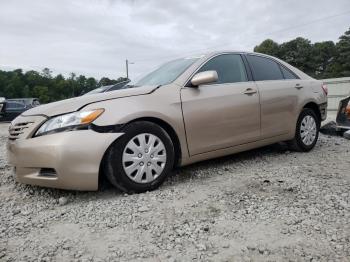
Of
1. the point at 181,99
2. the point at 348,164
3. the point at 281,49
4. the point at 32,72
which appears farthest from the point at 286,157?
the point at 32,72

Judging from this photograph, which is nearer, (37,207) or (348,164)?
(37,207)

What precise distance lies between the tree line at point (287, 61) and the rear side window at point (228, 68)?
94.4 ft

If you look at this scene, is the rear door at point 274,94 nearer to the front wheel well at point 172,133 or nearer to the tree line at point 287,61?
the front wheel well at point 172,133

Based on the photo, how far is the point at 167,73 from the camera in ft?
13.7

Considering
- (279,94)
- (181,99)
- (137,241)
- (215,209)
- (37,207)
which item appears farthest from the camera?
(279,94)

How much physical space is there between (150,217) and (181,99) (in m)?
1.39

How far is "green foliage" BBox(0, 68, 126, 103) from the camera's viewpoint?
73569 mm

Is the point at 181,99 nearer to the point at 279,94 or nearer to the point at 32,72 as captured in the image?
the point at 279,94

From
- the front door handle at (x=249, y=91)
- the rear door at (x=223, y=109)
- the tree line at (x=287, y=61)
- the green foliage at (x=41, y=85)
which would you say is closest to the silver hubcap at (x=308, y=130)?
the rear door at (x=223, y=109)

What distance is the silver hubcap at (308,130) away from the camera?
5078 mm

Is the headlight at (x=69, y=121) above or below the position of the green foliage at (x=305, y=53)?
below

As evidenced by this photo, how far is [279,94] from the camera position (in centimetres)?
470

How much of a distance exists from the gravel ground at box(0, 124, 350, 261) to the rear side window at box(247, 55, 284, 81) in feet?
4.43

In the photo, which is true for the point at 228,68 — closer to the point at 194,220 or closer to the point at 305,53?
the point at 194,220
